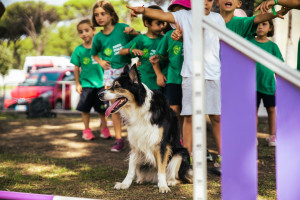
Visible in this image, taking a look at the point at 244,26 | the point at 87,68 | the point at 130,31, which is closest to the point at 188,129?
the point at 244,26

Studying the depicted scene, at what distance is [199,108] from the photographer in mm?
2018

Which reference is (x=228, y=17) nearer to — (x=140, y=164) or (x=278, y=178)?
(x=140, y=164)

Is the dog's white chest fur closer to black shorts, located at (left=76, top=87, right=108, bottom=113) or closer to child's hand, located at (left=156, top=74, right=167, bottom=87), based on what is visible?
child's hand, located at (left=156, top=74, right=167, bottom=87)

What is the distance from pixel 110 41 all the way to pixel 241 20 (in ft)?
6.98

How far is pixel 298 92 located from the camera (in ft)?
6.27

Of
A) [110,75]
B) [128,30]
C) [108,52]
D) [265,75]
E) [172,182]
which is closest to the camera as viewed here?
[172,182]

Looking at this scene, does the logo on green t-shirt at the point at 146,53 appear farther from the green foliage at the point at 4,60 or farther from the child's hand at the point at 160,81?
the green foliage at the point at 4,60

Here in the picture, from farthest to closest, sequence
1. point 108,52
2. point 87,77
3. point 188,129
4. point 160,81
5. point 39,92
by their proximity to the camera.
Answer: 1. point 39,92
2. point 87,77
3. point 108,52
4. point 160,81
5. point 188,129

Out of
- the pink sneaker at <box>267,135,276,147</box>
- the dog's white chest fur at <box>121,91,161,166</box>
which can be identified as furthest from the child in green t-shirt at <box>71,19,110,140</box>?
the dog's white chest fur at <box>121,91,161,166</box>

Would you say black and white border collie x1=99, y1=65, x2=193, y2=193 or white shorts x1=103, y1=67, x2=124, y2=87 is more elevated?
white shorts x1=103, y1=67, x2=124, y2=87

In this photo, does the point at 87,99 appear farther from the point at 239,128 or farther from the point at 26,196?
the point at 239,128

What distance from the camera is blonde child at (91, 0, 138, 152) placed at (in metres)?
5.26

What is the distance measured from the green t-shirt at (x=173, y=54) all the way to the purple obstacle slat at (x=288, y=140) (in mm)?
2537

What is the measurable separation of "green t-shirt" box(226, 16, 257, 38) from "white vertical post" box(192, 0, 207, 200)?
1869mm
